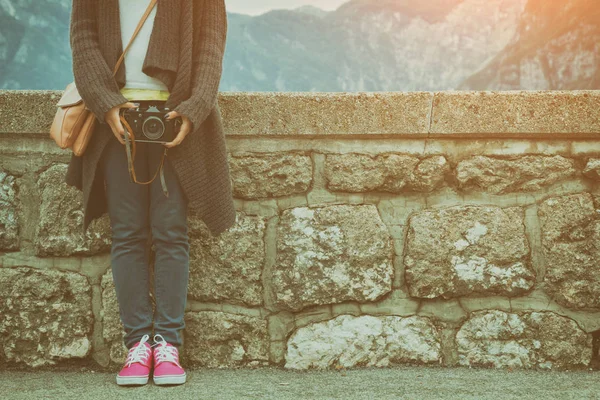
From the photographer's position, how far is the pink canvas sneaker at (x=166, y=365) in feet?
6.92

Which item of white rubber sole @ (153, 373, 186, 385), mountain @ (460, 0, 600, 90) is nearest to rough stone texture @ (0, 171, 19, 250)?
white rubber sole @ (153, 373, 186, 385)

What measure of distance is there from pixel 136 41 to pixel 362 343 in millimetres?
1412

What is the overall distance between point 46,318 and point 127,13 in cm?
122

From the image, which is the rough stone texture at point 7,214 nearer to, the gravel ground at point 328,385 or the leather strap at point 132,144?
the gravel ground at point 328,385

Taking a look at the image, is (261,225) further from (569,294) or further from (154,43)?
(569,294)

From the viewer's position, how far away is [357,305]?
2506mm

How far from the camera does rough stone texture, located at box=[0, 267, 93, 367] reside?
247 cm

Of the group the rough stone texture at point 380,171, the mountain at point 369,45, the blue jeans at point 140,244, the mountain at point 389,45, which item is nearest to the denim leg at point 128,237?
the blue jeans at point 140,244

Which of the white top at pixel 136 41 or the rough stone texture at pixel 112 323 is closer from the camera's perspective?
the white top at pixel 136 41

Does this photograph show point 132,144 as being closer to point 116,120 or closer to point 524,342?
point 116,120

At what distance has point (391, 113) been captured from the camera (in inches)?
97.9

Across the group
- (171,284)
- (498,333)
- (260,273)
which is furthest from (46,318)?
(498,333)

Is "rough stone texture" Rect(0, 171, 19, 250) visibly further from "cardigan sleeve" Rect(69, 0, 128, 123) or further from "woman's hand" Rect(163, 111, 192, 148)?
"woman's hand" Rect(163, 111, 192, 148)

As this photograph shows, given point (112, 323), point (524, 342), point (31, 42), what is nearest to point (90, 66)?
point (112, 323)
